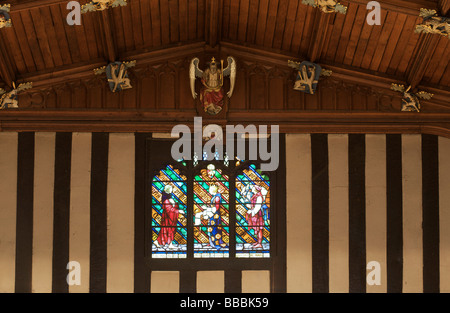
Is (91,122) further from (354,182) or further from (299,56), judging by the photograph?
(354,182)

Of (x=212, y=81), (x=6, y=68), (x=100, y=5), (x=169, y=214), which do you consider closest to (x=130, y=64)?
(x=212, y=81)

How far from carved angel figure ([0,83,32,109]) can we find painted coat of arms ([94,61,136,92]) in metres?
1.03

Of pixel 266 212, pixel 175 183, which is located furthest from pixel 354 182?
pixel 175 183

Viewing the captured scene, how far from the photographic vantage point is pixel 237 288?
9.15 meters

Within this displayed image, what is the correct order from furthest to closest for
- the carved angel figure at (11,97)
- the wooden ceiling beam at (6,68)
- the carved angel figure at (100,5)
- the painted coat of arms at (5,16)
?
the carved angel figure at (11,97), the wooden ceiling beam at (6,68), the carved angel figure at (100,5), the painted coat of arms at (5,16)

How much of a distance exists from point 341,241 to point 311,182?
94 centimetres

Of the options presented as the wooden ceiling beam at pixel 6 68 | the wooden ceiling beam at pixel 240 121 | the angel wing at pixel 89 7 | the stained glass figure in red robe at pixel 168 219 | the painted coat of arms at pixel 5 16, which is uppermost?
the angel wing at pixel 89 7

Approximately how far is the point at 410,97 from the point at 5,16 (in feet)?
18.0

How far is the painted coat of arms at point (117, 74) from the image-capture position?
9.04 m

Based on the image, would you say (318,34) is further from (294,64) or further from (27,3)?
(27,3)

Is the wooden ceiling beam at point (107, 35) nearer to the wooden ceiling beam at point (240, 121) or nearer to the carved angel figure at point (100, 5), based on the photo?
the carved angel figure at point (100, 5)

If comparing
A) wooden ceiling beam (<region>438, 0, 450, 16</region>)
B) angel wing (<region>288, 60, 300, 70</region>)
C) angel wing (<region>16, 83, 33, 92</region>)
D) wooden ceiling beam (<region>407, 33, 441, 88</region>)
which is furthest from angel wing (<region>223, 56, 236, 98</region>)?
wooden ceiling beam (<region>438, 0, 450, 16</region>)

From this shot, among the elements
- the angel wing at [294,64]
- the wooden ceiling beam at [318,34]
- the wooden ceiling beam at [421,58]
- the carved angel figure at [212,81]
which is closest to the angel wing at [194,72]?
the carved angel figure at [212,81]

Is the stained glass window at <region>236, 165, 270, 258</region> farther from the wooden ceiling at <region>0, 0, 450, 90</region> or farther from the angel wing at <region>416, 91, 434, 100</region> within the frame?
the angel wing at <region>416, 91, 434, 100</region>
